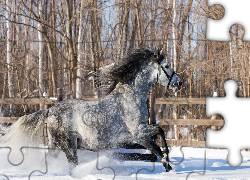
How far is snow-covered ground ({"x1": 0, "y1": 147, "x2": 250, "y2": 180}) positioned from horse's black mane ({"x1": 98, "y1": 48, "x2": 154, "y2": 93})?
1.22 meters

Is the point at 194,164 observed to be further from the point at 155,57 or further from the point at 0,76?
the point at 0,76

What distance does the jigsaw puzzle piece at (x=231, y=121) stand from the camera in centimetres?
283

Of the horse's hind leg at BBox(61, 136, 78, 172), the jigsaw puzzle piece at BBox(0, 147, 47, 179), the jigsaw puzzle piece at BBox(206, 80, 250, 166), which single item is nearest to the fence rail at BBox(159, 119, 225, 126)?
the horse's hind leg at BBox(61, 136, 78, 172)

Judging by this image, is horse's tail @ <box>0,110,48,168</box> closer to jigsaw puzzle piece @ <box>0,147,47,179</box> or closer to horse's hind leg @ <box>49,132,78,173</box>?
jigsaw puzzle piece @ <box>0,147,47,179</box>

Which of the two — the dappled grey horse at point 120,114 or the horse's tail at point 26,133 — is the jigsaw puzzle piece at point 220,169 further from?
the horse's tail at point 26,133

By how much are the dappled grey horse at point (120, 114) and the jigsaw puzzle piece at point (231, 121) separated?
4.10 feet

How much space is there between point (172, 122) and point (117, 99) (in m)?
2.88

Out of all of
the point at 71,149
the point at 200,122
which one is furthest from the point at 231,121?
the point at 200,122

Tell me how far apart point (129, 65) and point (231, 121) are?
195 cm

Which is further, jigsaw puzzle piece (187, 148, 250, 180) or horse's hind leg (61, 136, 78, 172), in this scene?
horse's hind leg (61, 136, 78, 172)

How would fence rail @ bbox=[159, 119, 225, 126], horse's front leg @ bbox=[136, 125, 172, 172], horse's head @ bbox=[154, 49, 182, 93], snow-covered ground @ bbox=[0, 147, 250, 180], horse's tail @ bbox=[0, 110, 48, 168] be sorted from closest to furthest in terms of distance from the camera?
snow-covered ground @ bbox=[0, 147, 250, 180] < horse's front leg @ bbox=[136, 125, 172, 172] < horse's head @ bbox=[154, 49, 182, 93] < horse's tail @ bbox=[0, 110, 48, 168] < fence rail @ bbox=[159, 119, 225, 126]

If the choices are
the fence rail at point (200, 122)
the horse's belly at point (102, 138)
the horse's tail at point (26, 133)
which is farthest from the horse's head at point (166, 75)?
the fence rail at point (200, 122)

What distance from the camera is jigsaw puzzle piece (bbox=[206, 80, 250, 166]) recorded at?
283cm

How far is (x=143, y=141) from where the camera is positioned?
161 inches
